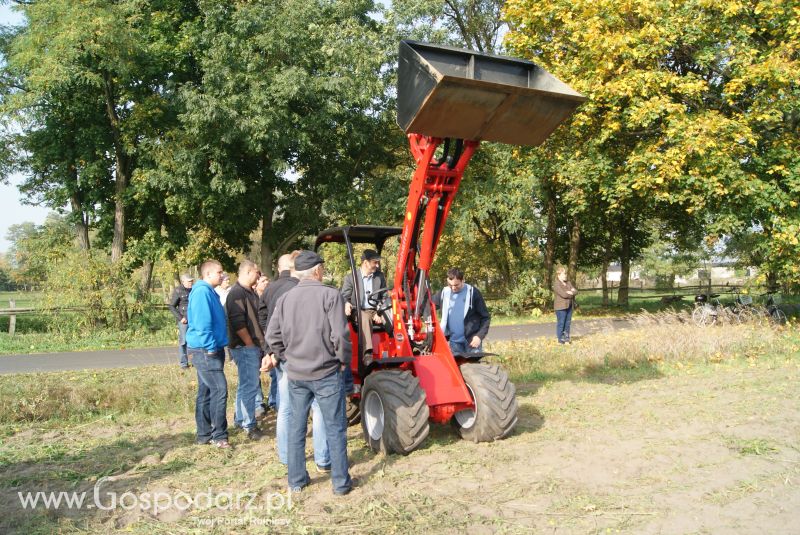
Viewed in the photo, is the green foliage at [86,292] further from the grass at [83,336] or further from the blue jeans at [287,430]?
the blue jeans at [287,430]

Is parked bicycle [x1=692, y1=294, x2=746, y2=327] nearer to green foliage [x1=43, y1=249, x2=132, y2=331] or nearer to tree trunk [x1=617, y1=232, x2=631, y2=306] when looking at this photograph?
tree trunk [x1=617, y1=232, x2=631, y2=306]

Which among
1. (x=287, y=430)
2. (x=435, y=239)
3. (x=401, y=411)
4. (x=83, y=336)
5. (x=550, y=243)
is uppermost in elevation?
(x=550, y=243)

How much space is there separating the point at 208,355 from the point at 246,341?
0.63 meters

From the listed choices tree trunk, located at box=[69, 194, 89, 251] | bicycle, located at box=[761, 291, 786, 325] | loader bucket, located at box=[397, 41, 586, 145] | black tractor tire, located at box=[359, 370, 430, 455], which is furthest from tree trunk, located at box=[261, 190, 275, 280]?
loader bucket, located at box=[397, 41, 586, 145]

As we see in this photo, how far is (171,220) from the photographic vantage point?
2336 cm

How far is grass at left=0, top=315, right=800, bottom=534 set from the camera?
4605mm

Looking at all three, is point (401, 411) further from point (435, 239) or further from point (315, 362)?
point (435, 239)

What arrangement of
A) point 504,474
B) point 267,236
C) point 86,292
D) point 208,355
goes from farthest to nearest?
point 267,236, point 86,292, point 208,355, point 504,474

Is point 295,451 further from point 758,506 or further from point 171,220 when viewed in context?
point 171,220

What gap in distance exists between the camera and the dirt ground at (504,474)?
4.51 metres

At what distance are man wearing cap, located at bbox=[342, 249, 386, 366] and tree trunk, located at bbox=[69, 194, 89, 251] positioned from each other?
18007 millimetres

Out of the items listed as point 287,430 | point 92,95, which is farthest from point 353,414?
point 92,95

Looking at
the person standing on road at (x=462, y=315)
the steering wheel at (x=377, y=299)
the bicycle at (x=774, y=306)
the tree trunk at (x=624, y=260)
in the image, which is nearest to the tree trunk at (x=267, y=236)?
the tree trunk at (x=624, y=260)

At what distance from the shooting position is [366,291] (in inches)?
278
